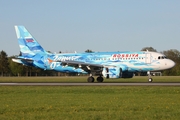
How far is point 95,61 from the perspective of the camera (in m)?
55.7

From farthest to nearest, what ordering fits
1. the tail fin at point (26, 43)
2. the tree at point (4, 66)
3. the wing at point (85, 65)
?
1. the tree at point (4, 66)
2. the tail fin at point (26, 43)
3. the wing at point (85, 65)

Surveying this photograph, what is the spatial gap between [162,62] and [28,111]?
118 ft

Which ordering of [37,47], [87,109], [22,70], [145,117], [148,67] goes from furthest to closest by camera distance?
[22,70], [37,47], [148,67], [87,109], [145,117]

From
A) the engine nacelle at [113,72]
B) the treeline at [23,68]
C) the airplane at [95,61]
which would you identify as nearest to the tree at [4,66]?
the treeline at [23,68]

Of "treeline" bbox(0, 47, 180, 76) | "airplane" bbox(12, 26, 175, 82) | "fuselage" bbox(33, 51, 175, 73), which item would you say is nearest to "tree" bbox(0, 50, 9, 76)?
"treeline" bbox(0, 47, 180, 76)

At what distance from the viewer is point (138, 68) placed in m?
52.1

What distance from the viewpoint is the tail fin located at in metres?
62.1

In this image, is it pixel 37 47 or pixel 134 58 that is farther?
pixel 37 47

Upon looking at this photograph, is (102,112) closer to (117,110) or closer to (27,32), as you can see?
(117,110)

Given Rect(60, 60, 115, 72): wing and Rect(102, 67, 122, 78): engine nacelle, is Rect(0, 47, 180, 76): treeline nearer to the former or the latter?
Rect(60, 60, 115, 72): wing

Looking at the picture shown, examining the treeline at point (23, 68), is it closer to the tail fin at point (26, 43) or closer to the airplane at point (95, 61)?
the tail fin at point (26, 43)

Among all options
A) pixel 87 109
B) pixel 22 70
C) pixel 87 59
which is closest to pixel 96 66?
pixel 87 59

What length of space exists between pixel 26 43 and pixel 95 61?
14.0 metres

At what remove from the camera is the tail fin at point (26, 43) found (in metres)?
62.1
